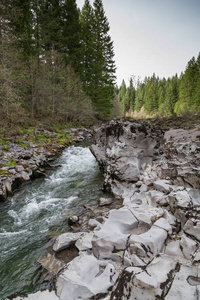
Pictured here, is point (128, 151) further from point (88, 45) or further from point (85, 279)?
point (88, 45)

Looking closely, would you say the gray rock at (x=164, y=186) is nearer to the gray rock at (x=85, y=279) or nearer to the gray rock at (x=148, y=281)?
the gray rock at (x=148, y=281)

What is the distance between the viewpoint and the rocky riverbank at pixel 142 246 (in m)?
2.00

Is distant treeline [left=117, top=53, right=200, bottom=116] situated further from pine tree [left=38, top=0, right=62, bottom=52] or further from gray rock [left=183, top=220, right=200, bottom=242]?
gray rock [left=183, top=220, right=200, bottom=242]

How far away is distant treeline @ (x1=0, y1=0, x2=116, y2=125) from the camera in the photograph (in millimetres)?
10875

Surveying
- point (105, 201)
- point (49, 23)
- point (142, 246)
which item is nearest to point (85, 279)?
point (142, 246)

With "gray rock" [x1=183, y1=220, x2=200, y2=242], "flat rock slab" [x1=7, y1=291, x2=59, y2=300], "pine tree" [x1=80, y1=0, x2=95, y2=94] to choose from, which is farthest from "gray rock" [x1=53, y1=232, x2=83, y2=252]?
"pine tree" [x1=80, y1=0, x2=95, y2=94]

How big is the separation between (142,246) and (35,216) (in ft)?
12.3

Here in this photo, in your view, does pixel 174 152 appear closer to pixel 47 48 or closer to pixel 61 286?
pixel 61 286

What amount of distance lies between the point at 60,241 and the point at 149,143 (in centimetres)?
552

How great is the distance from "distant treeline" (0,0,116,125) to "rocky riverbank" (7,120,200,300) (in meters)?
10.0

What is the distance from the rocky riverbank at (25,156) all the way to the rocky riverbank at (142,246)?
3988mm

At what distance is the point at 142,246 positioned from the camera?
271cm

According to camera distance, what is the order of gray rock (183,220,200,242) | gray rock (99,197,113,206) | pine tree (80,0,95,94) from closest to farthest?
gray rock (183,220,200,242)
gray rock (99,197,113,206)
pine tree (80,0,95,94)

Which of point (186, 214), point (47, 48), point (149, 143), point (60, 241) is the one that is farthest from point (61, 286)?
point (47, 48)
